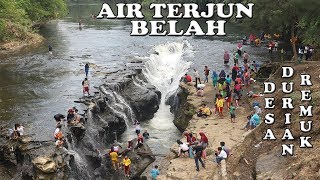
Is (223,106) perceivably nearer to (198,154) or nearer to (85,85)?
(198,154)

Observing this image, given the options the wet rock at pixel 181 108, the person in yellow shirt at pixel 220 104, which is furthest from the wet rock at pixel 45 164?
the wet rock at pixel 181 108

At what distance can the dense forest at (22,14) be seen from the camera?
42.6 m

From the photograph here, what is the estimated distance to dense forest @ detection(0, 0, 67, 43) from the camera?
42.6m

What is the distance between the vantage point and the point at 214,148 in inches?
773

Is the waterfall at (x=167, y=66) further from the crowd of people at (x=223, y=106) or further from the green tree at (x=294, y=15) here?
the green tree at (x=294, y=15)

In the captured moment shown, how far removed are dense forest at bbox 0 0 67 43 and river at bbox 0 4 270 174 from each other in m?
3.02

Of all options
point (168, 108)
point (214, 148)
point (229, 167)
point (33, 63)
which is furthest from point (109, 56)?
point (229, 167)

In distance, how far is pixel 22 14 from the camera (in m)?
45.8

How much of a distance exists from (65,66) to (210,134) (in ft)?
65.7

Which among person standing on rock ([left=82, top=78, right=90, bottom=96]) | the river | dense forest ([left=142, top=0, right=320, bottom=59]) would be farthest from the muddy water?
dense forest ([left=142, top=0, right=320, bottom=59])

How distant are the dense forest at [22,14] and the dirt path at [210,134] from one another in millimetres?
24430

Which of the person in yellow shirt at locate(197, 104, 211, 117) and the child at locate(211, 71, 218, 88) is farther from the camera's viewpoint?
the child at locate(211, 71, 218, 88)

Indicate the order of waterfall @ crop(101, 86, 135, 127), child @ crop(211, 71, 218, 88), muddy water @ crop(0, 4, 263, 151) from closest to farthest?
muddy water @ crop(0, 4, 263, 151) → waterfall @ crop(101, 86, 135, 127) → child @ crop(211, 71, 218, 88)

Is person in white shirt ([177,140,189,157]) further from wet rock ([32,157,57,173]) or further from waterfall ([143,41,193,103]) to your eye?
waterfall ([143,41,193,103])
